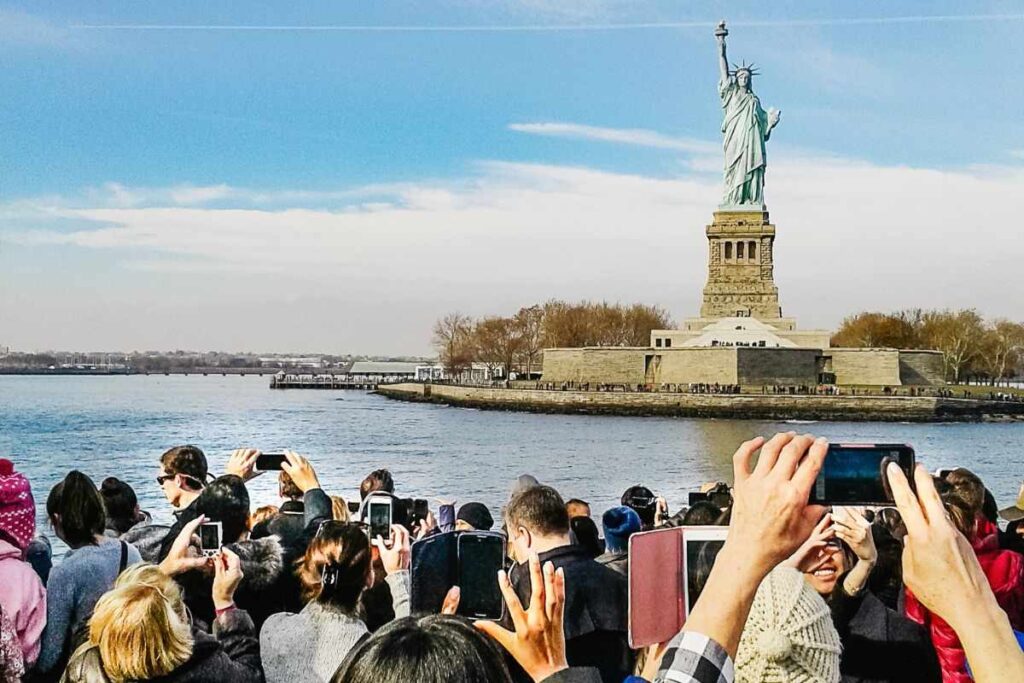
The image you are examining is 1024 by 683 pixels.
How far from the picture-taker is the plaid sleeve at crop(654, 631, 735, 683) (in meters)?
1.40

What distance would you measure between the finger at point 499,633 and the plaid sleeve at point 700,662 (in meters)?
0.26

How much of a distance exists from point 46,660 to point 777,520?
207cm

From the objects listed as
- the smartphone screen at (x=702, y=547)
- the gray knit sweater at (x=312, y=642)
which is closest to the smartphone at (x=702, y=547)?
the smartphone screen at (x=702, y=547)

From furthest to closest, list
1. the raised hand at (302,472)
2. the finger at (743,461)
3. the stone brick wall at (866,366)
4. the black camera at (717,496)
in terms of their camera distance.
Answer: the stone brick wall at (866,366) < the black camera at (717,496) < the raised hand at (302,472) < the finger at (743,461)

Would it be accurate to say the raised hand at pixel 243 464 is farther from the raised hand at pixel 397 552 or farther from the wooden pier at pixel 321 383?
the wooden pier at pixel 321 383

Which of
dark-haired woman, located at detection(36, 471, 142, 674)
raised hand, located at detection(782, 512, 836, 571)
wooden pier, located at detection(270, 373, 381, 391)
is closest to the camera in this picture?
raised hand, located at detection(782, 512, 836, 571)

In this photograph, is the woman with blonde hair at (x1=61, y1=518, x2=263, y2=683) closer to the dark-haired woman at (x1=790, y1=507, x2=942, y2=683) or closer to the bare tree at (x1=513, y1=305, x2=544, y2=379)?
the dark-haired woman at (x1=790, y1=507, x2=942, y2=683)

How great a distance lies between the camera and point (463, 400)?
182ft

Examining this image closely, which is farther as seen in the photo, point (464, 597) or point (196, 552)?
point (196, 552)

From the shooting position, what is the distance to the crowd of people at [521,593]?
4.44 ft

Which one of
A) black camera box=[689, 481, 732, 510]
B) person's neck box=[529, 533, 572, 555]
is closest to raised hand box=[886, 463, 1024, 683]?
person's neck box=[529, 533, 572, 555]

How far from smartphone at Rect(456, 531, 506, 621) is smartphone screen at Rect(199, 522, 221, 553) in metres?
1.02

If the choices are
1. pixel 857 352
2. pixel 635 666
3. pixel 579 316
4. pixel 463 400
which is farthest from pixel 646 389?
pixel 635 666

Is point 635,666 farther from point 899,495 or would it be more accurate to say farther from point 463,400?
point 463,400
